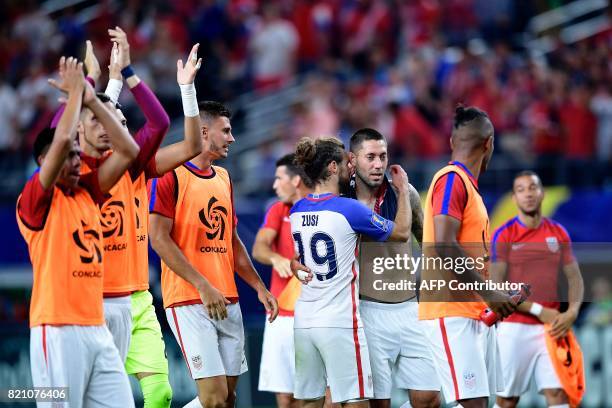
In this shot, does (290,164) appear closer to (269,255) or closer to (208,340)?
(269,255)

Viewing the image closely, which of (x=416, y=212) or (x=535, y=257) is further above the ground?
(x=416, y=212)

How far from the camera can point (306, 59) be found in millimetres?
18641

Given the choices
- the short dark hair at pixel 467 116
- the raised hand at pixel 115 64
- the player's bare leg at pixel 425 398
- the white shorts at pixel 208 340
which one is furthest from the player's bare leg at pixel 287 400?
the raised hand at pixel 115 64

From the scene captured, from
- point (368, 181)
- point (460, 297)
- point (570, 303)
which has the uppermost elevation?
point (368, 181)

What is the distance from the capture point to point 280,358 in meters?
10.3

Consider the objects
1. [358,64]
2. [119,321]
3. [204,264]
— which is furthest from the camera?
[358,64]

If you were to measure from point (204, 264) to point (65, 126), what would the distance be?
242 centimetres

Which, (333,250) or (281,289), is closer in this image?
(333,250)

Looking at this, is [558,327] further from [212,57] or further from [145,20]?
[145,20]

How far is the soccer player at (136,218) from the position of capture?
7.38m

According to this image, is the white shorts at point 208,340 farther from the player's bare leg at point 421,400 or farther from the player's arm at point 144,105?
the player's arm at point 144,105

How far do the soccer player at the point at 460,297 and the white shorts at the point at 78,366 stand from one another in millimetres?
2684

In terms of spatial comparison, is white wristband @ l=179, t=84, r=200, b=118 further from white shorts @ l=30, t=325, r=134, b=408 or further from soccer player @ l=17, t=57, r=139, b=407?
white shorts @ l=30, t=325, r=134, b=408

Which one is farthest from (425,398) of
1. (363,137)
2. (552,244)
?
(552,244)
